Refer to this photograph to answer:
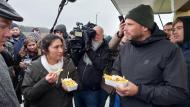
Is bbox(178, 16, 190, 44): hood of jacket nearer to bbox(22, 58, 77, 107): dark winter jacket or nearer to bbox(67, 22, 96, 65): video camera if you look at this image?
bbox(22, 58, 77, 107): dark winter jacket

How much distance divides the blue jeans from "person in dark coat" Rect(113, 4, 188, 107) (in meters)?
1.85

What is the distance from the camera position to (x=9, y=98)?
1748mm

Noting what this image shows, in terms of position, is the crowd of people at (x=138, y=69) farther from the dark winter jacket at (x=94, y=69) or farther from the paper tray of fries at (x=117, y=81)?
the dark winter jacket at (x=94, y=69)

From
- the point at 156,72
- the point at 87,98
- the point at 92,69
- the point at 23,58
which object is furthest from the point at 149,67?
the point at 23,58

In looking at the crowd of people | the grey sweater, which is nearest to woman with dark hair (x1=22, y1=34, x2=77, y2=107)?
the crowd of people

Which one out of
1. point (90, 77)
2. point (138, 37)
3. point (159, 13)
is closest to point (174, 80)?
point (138, 37)

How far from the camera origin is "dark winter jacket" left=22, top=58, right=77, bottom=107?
12.4ft

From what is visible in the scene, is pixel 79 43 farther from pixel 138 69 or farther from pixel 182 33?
pixel 138 69

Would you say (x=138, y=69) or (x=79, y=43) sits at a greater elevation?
(x=138, y=69)

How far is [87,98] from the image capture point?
532cm

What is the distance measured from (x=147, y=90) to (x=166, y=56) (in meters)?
0.36

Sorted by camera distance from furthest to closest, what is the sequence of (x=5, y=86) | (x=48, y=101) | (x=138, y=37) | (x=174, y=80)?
(x=48, y=101) < (x=138, y=37) < (x=174, y=80) < (x=5, y=86)

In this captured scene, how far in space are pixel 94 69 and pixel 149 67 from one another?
2.07 metres

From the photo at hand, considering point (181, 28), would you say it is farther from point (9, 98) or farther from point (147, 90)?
point (9, 98)
